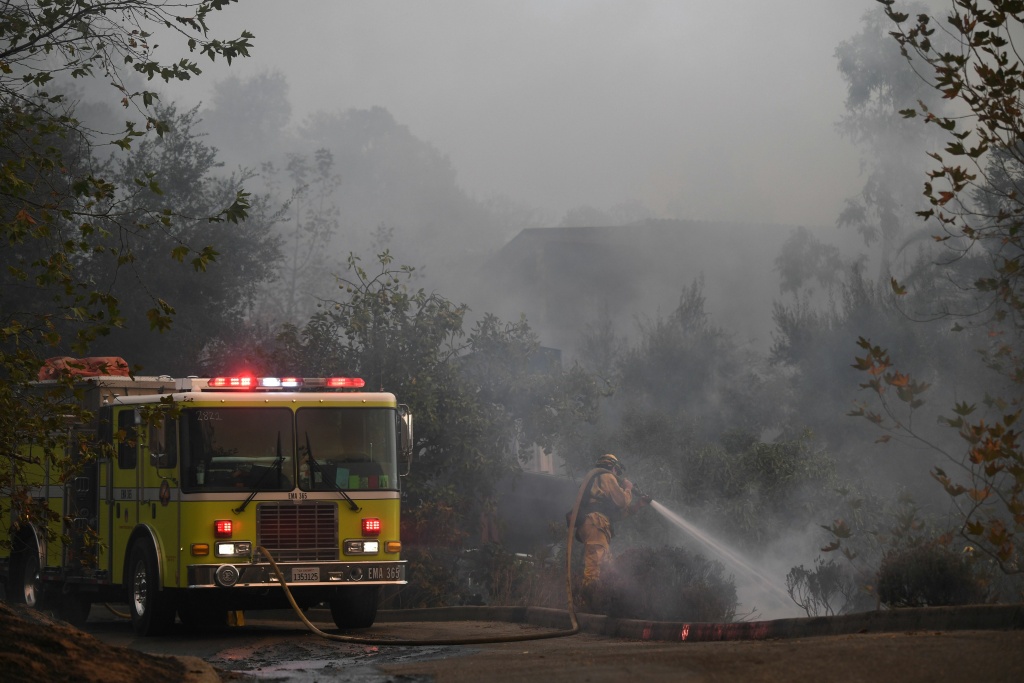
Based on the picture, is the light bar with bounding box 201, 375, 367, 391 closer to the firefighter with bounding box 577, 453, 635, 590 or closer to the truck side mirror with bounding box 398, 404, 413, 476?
the truck side mirror with bounding box 398, 404, 413, 476

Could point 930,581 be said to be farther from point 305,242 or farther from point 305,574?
point 305,242

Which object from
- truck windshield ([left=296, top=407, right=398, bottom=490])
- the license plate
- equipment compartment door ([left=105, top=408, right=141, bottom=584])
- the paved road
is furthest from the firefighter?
equipment compartment door ([left=105, top=408, right=141, bottom=584])

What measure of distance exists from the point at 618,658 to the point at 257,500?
4.90 m

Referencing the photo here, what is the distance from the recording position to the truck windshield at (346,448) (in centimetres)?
1223

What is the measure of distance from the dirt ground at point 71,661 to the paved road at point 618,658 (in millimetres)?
751

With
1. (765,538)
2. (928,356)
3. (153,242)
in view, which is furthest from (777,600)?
(153,242)

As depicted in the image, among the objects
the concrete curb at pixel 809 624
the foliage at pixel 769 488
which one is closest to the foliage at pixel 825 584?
the concrete curb at pixel 809 624

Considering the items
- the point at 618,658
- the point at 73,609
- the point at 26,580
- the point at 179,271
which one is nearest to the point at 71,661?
the point at 618,658

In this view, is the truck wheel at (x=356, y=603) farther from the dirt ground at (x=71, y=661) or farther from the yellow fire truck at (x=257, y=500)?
the dirt ground at (x=71, y=661)

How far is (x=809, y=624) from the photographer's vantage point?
30.4 feet

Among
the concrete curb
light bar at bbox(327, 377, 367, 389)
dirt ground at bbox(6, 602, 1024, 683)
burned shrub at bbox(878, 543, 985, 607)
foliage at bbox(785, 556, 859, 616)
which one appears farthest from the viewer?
foliage at bbox(785, 556, 859, 616)

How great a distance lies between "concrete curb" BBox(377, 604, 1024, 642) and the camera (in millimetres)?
8031

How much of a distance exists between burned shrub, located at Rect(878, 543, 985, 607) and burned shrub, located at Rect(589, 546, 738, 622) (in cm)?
288

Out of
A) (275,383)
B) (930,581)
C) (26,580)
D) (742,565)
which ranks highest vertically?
(275,383)
